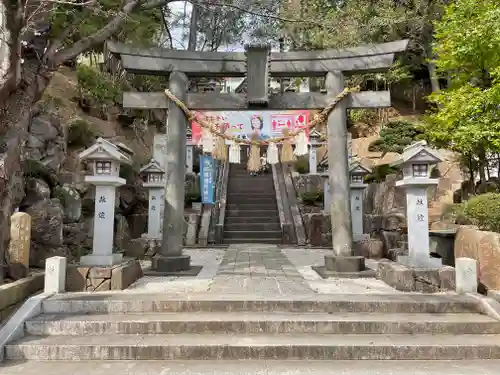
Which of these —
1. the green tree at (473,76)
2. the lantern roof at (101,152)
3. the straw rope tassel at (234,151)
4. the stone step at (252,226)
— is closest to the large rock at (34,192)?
the lantern roof at (101,152)

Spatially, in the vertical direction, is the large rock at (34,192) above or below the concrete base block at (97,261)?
above

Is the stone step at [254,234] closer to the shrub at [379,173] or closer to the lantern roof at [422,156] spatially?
the shrub at [379,173]

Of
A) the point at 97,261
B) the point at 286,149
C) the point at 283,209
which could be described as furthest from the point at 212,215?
the point at 97,261

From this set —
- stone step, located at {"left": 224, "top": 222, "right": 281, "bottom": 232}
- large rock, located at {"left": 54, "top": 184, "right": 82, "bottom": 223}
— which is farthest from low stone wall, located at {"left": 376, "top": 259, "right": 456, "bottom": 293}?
stone step, located at {"left": 224, "top": 222, "right": 281, "bottom": 232}

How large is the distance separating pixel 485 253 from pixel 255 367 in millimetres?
4495

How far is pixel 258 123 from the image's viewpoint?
7.93m

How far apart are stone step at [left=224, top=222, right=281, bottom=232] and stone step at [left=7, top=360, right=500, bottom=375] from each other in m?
11.1

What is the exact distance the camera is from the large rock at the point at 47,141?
11.2 m

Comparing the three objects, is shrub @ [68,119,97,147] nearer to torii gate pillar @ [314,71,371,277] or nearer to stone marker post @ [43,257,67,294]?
stone marker post @ [43,257,67,294]

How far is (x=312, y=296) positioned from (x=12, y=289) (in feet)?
14.8

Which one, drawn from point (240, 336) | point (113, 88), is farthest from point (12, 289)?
point (113, 88)

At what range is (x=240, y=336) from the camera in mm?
4578

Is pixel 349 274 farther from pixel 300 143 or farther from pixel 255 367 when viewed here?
pixel 255 367

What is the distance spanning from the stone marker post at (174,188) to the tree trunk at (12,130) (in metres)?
2.48
